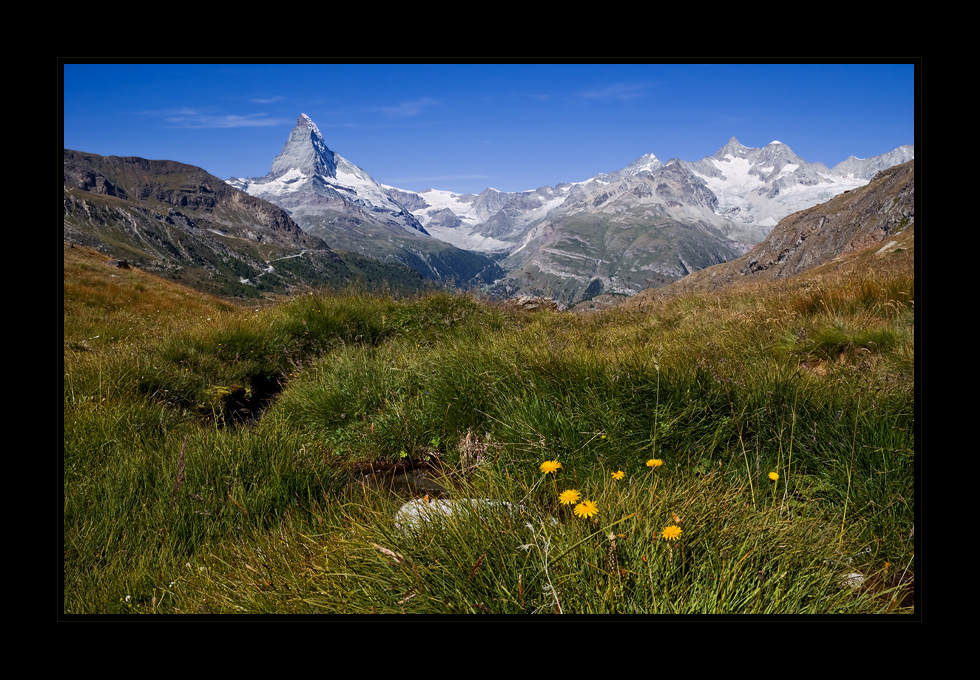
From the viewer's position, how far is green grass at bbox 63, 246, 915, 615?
1.85 m

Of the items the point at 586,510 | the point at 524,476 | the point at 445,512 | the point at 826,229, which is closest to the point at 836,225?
the point at 826,229

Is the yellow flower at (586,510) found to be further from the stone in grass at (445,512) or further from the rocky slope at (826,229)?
the rocky slope at (826,229)

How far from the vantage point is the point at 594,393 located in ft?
12.2

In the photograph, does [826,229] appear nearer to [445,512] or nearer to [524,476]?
[524,476]

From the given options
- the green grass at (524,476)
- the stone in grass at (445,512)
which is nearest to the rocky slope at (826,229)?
the green grass at (524,476)

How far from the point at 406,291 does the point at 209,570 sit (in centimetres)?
923

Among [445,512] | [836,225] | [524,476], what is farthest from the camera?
[836,225]

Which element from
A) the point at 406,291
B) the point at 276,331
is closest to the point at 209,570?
the point at 276,331

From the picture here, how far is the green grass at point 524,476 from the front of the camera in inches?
72.7

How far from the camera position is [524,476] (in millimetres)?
2562

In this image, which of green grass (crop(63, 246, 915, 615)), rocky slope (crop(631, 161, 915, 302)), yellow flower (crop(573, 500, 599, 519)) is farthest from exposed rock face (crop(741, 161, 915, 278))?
yellow flower (crop(573, 500, 599, 519))

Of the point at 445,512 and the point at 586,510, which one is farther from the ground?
the point at 586,510
